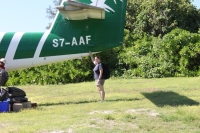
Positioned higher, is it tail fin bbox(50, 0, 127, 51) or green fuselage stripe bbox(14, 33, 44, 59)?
tail fin bbox(50, 0, 127, 51)

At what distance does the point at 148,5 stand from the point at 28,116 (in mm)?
18010

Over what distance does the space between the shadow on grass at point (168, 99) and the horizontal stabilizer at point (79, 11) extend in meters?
3.33

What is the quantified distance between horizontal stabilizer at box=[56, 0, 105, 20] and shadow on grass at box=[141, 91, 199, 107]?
10.9 feet

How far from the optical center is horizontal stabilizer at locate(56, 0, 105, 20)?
392 inches

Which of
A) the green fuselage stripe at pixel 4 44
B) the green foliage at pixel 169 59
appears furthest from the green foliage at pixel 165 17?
the green fuselage stripe at pixel 4 44

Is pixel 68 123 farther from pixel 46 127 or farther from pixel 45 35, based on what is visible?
pixel 45 35

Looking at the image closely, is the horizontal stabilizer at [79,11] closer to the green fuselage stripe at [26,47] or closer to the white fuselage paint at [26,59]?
the white fuselage paint at [26,59]

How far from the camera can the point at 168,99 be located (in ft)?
35.2

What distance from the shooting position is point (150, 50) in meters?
19.7

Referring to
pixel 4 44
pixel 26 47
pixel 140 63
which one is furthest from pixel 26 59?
pixel 140 63

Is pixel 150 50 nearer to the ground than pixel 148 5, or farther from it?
nearer to the ground

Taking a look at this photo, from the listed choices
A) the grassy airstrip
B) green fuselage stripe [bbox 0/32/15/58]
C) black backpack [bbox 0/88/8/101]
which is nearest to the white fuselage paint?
green fuselage stripe [bbox 0/32/15/58]

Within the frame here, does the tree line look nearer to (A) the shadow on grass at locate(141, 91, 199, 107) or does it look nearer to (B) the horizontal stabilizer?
(A) the shadow on grass at locate(141, 91, 199, 107)

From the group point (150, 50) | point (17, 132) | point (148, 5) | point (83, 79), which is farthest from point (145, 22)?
point (17, 132)
